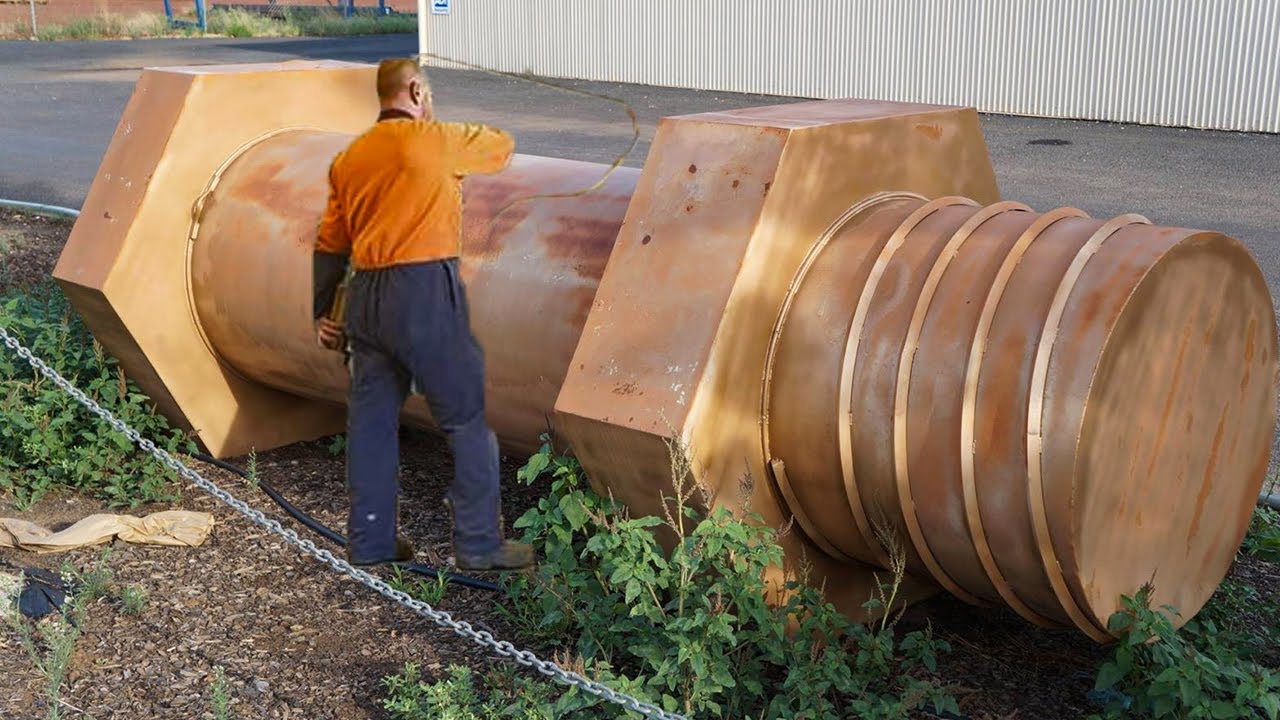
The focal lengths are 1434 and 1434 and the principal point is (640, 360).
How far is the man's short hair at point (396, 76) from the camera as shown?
153 centimetres

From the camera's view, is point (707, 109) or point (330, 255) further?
point (707, 109)

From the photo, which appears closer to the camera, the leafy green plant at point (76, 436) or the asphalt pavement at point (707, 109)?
the leafy green plant at point (76, 436)

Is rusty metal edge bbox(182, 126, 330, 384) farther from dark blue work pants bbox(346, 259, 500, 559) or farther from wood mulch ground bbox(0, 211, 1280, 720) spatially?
dark blue work pants bbox(346, 259, 500, 559)

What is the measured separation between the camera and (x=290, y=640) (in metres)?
4.27

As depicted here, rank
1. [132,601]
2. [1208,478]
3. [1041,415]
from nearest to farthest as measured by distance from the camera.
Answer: [1041,415], [1208,478], [132,601]

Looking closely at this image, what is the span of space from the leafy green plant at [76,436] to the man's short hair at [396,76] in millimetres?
4048

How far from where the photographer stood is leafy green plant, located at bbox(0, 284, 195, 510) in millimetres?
5348

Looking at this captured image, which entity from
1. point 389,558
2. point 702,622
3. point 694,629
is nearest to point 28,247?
point 694,629

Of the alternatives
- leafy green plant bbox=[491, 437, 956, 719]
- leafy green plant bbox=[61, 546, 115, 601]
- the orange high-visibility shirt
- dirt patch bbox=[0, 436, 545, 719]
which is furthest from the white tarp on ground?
the orange high-visibility shirt

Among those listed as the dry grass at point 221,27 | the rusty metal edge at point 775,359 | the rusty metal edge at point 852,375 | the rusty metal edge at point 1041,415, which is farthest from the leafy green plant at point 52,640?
the dry grass at point 221,27

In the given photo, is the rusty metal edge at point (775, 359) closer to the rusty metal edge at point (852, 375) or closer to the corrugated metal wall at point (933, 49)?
the rusty metal edge at point (852, 375)

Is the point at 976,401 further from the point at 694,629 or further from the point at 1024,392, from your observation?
the point at 694,629

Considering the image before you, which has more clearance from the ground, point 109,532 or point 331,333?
point 331,333

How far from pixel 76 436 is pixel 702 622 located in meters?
3.18
